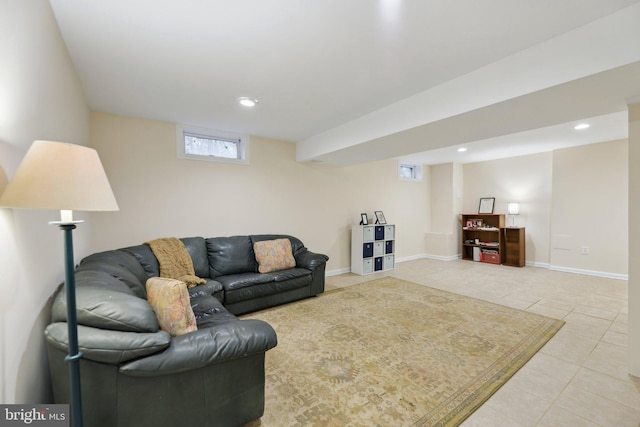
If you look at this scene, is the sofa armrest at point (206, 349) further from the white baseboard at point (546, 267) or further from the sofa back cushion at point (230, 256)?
the white baseboard at point (546, 267)

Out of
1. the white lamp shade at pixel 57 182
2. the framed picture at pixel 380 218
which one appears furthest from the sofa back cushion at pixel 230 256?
the framed picture at pixel 380 218

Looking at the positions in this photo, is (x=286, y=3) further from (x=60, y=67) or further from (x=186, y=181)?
(x=186, y=181)

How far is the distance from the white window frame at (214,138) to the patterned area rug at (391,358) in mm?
2323

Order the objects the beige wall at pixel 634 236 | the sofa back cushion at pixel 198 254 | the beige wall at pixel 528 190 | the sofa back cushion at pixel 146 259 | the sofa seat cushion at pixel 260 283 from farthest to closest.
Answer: the beige wall at pixel 528 190
the sofa back cushion at pixel 198 254
the sofa seat cushion at pixel 260 283
the sofa back cushion at pixel 146 259
the beige wall at pixel 634 236

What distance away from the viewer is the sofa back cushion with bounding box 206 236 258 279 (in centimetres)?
355

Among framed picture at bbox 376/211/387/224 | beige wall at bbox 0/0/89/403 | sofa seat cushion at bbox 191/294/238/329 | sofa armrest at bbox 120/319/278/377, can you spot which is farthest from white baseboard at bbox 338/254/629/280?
beige wall at bbox 0/0/89/403

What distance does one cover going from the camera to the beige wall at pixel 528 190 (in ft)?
18.1

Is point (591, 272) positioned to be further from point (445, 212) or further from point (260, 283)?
point (260, 283)

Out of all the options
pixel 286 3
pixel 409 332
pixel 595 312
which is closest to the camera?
pixel 286 3

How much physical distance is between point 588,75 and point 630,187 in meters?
1.00

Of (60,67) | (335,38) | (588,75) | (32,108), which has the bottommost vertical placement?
(32,108)

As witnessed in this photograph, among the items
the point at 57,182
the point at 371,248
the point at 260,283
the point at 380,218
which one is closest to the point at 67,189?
the point at 57,182

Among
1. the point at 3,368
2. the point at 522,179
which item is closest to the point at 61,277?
the point at 3,368

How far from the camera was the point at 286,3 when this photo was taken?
4.96 ft
